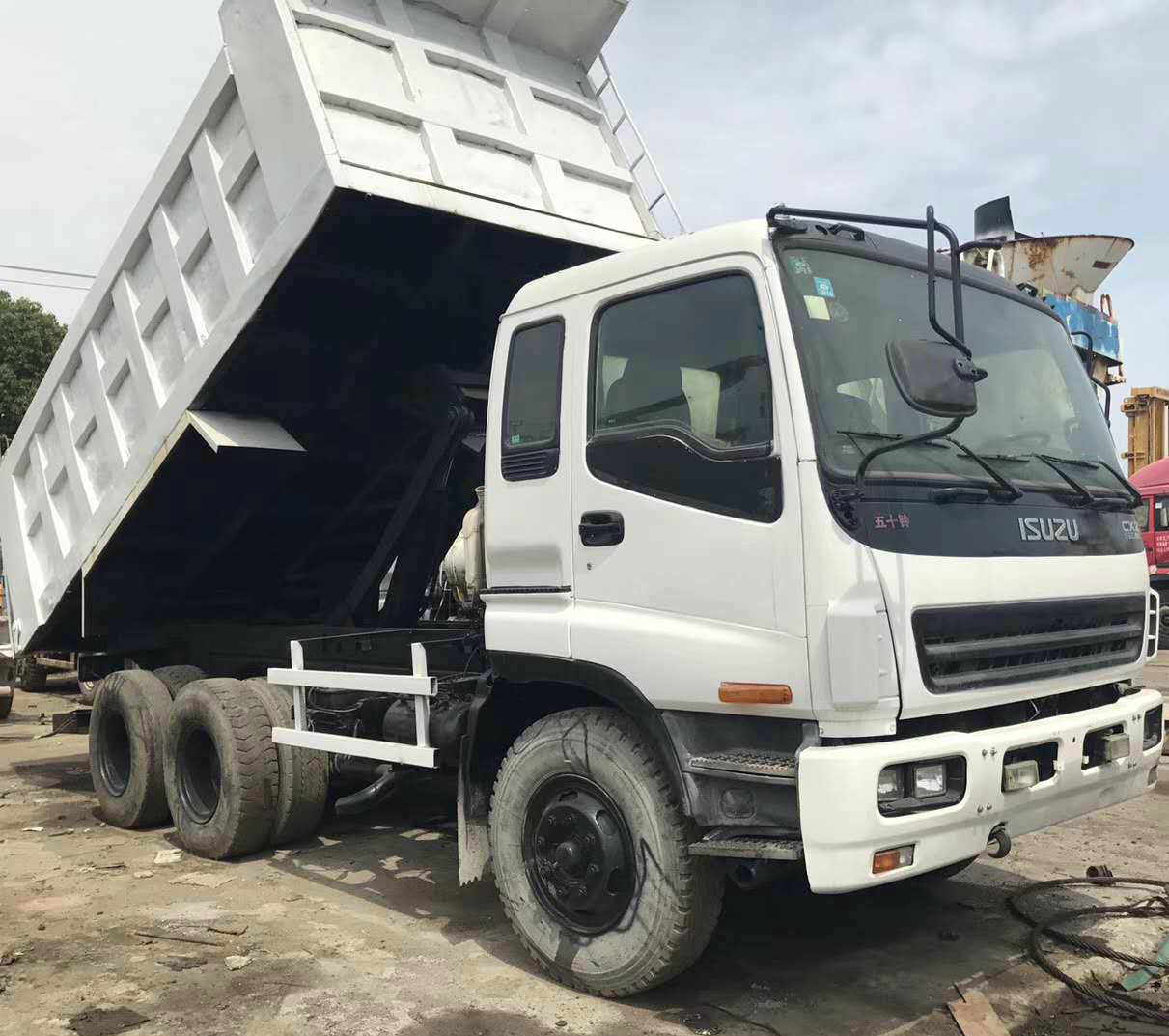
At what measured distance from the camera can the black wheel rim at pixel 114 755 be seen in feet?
22.8

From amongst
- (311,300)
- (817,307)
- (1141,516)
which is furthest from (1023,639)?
(311,300)

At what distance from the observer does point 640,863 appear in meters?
3.76

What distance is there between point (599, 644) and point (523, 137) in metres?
3.02

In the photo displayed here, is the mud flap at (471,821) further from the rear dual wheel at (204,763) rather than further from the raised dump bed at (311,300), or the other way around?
the raised dump bed at (311,300)

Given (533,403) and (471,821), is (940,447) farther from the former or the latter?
(471,821)

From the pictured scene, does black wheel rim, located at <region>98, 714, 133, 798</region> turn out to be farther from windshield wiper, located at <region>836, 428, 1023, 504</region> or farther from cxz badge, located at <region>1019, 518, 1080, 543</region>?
cxz badge, located at <region>1019, 518, 1080, 543</region>

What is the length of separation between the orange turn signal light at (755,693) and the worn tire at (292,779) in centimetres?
303

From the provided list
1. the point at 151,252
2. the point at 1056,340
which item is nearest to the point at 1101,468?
the point at 1056,340

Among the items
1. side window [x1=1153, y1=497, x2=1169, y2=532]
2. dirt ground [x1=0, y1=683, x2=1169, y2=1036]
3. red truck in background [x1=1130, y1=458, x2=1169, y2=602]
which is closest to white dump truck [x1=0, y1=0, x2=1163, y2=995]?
dirt ground [x1=0, y1=683, x2=1169, y2=1036]

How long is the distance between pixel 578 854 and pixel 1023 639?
5.48ft

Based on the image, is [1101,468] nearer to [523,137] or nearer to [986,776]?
[986,776]

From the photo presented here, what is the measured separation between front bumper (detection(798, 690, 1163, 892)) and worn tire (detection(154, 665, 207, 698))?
4.51 meters

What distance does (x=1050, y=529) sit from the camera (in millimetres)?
3852

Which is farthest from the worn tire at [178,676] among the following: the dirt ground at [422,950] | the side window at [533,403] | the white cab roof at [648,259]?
the white cab roof at [648,259]
